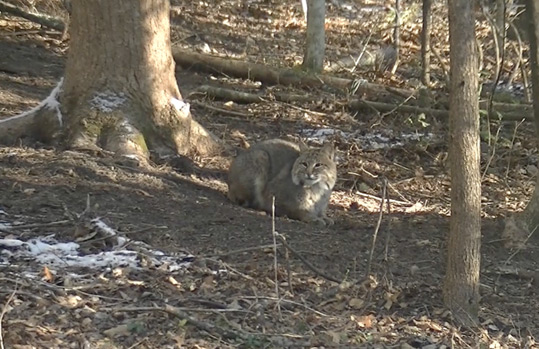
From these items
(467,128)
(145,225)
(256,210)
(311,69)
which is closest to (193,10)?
(311,69)

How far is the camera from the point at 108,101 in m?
9.01

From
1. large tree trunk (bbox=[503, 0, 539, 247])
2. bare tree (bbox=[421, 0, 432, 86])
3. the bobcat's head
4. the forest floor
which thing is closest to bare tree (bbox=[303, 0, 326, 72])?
bare tree (bbox=[421, 0, 432, 86])

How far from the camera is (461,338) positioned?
566cm

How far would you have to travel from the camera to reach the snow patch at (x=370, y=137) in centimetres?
1138

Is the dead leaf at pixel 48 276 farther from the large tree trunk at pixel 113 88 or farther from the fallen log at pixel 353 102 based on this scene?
the fallen log at pixel 353 102

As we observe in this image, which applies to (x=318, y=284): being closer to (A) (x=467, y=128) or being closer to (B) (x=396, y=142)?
(A) (x=467, y=128)

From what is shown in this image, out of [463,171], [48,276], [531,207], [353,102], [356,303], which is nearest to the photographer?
[463,171]

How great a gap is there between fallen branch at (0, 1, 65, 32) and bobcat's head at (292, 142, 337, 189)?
758 cm

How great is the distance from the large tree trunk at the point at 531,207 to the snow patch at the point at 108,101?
13.1 feet

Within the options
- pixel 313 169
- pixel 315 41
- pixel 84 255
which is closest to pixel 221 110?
pixel 315 41

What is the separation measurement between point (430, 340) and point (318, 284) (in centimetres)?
99

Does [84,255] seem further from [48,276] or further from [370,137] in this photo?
[370,137]

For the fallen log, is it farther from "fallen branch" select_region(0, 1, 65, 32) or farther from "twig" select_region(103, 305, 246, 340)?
"twig" select_region(103, 305, 246, 340)

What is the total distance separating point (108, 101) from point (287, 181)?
1989 mm
